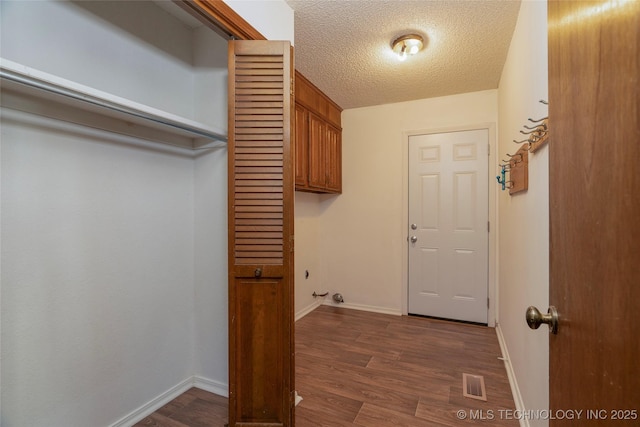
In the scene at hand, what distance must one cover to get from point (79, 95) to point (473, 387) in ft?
9.04

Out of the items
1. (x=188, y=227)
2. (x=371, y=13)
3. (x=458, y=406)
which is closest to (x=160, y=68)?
(x=188, y=227)

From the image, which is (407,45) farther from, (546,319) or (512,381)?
(512,381)

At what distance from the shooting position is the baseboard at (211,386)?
76.0 inches

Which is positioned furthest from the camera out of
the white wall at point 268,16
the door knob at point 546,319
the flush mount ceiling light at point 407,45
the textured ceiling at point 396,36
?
the flush mount ceiling light at point 407,45

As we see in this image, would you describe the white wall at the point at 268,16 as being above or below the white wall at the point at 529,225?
above

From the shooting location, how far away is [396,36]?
2.14m

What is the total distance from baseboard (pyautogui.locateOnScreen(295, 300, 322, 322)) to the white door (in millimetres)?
1149

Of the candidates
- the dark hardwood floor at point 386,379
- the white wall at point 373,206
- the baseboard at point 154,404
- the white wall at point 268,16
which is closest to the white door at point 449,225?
the white wall at point 373,206

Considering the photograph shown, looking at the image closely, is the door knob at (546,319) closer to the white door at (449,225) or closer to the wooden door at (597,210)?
the wooden door at (597,210)

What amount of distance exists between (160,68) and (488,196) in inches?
125

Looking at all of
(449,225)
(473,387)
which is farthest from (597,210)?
(449,225)

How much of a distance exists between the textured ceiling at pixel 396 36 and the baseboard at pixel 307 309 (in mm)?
2502

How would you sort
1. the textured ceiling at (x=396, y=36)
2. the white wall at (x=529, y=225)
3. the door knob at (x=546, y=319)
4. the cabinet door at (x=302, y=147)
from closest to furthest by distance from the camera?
the door knob at (x=546, y=319) → the white wall at (x=529, y=225) → the textured ceiling at (x=396, y=36) → the cabinet door at (x=302, y=147)

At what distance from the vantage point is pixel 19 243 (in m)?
1.26
